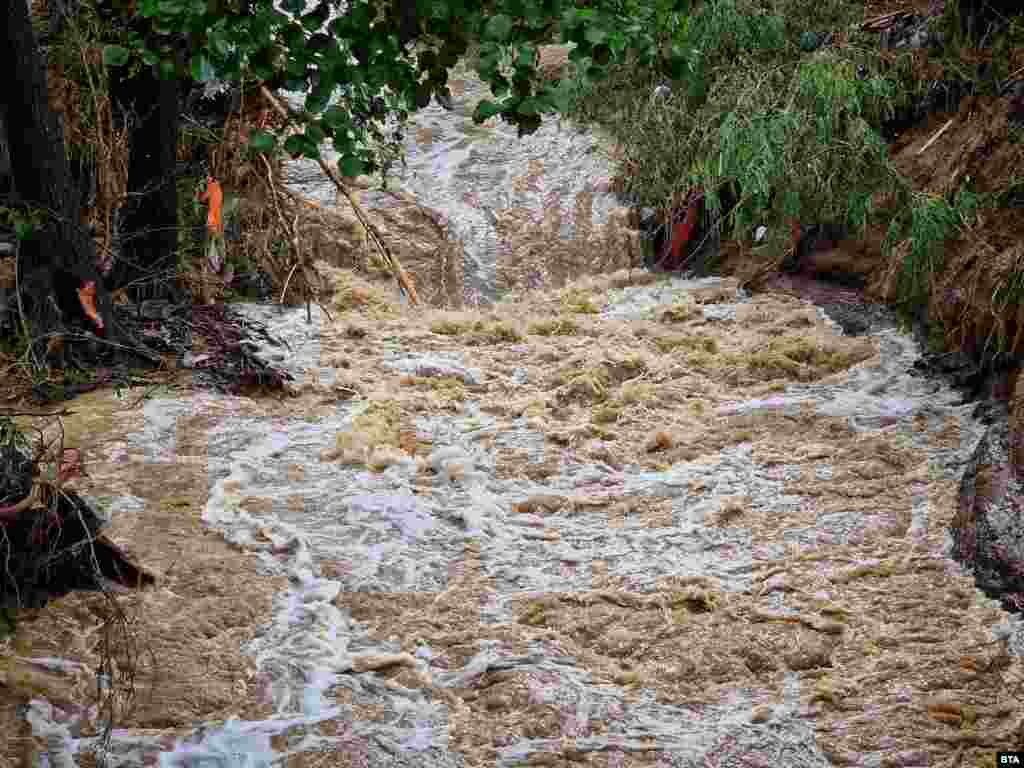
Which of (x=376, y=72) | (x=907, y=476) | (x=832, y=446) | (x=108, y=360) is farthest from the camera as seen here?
(x=108, y=360)

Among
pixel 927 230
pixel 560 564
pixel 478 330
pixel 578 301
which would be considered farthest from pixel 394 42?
pixel 578 301

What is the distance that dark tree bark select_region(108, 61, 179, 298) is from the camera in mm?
6754

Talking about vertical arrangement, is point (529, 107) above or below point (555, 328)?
above

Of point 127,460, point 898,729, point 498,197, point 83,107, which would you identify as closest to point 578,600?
point 898,729

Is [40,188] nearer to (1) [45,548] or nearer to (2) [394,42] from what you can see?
(1) [45,548]

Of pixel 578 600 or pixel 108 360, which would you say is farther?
pixel 108 360

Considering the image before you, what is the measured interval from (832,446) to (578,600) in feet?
6.16

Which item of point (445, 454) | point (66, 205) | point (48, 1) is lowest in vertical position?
point (445, 454)

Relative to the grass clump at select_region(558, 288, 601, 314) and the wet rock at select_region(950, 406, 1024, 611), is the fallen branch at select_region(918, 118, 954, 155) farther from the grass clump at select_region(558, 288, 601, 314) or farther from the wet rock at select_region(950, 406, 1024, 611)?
the wet rock at select_region(950, 406, 1024, 611)

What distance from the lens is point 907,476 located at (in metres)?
5.22

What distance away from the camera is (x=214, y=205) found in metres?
7.08

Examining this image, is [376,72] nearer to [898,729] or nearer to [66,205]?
[898,729]

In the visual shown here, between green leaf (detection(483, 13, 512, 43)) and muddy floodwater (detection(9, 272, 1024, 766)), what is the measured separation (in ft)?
7.30

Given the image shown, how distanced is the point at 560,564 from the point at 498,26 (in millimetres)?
3136
